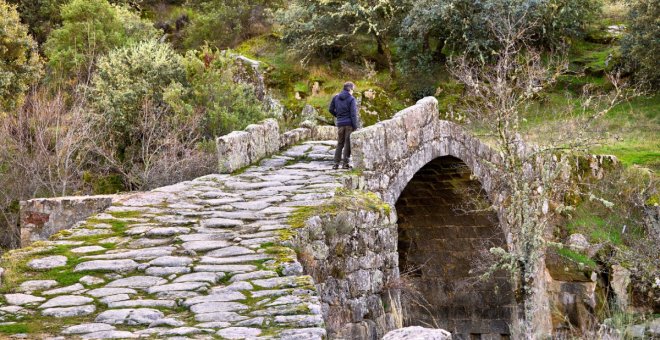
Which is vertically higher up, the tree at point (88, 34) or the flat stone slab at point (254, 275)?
the tree at point (88, 34)

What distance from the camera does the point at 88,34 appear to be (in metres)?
25.3

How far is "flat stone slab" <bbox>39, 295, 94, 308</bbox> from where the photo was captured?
6.62m

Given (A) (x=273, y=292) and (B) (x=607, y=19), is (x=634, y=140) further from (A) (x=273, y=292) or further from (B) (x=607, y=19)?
(A) (x=273, y=292)

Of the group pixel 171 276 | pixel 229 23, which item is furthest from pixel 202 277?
pixel 229 23

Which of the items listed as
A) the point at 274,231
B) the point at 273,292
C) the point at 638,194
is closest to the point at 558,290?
the point at 638,194

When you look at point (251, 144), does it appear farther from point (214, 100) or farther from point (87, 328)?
point (87, 328)

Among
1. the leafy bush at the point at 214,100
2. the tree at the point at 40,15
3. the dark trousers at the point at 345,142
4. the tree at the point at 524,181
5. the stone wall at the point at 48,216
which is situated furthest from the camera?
the tree at the point at 40,15

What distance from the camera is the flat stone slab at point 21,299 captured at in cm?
664

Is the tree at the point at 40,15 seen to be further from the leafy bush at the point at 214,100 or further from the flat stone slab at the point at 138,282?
the flat stone slab at the point at 138,282

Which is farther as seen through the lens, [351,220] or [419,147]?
[419,147]

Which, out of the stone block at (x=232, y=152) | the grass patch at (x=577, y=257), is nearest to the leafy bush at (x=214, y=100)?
the stone block at (x=232, y=152)

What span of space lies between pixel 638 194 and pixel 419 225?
219 inches

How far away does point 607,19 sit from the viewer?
3309 cm

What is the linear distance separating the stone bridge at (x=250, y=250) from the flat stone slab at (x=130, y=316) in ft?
0.05
